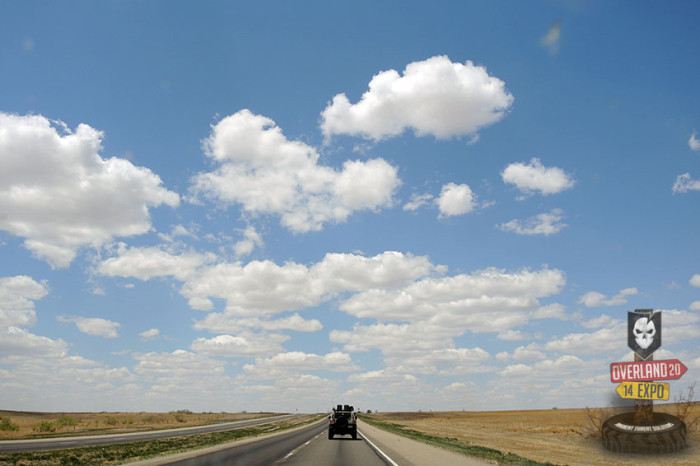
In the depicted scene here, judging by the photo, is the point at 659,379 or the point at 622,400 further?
the point at 622,400

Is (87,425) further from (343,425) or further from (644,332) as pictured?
(644,332)

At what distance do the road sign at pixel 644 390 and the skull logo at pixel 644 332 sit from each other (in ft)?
4.59

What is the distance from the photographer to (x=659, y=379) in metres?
18.7

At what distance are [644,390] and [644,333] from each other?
2139 millimetres

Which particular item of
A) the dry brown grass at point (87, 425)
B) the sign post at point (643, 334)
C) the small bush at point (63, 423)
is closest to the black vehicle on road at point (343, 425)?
the sign post at point (643, 334)

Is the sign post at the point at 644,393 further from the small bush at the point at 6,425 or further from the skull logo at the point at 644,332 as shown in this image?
the small bush at the point at 6,425

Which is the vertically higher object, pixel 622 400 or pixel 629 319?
pixel 629 319

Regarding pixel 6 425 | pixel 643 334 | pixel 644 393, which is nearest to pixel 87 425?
pixel 6 425

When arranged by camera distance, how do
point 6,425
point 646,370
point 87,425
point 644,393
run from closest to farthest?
1. point 646,370
2. point 644,393
3. point 6,425
4. point 87,425

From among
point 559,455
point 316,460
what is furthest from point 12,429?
point 559,455

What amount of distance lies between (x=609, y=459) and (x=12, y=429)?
67370 mm

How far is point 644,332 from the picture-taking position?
20156mm

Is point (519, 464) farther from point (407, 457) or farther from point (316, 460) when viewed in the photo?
point (316, 460)

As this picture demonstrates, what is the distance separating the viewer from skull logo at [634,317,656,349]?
20.0m
